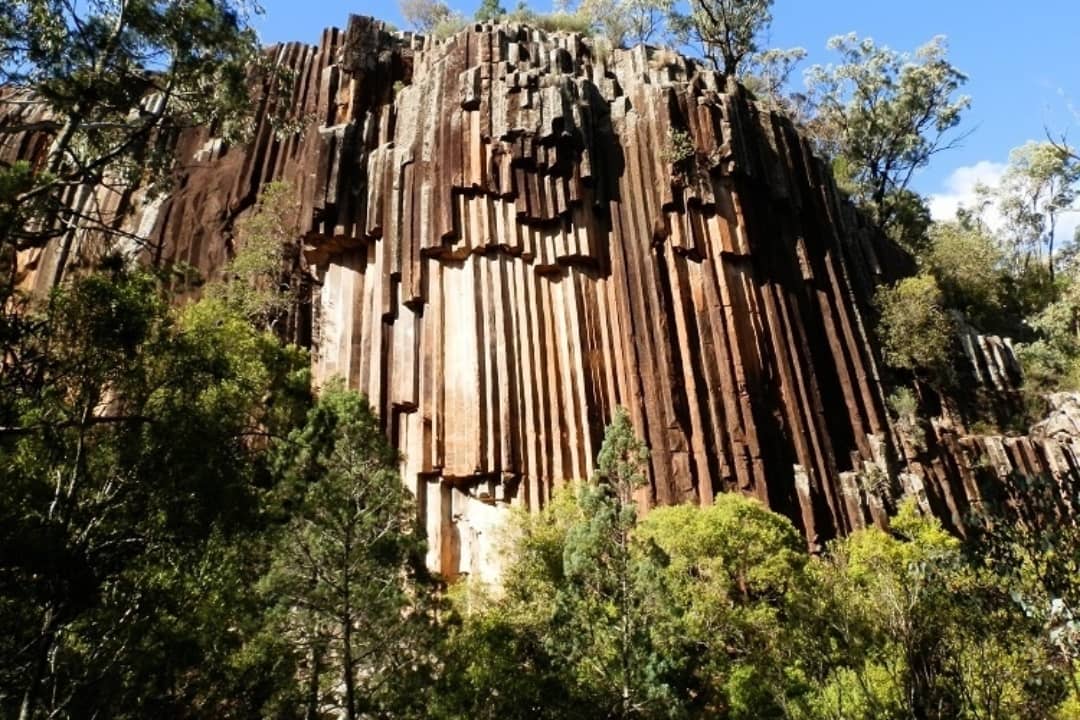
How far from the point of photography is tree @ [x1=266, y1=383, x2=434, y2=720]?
11930 millimetres

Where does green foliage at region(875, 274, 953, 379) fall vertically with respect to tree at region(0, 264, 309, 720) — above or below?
above

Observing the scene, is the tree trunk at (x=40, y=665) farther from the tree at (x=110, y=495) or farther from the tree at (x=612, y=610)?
the tree at (x=612, y=610)

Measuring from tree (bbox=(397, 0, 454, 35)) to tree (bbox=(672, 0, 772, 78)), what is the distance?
12.7m

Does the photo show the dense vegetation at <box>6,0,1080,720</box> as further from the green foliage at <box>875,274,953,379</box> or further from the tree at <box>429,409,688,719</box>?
the green foliage at <box>875,274,953,379</box>

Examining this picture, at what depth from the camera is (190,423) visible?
894 centimetres

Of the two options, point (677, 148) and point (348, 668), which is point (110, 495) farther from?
point (677, 148)

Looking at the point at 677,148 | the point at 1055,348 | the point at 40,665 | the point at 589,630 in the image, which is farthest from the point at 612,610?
the point at 1055,348

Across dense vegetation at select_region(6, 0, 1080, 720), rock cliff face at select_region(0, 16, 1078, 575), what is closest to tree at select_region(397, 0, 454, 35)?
rock cliff face at select_region(0, 16, 1078, 575)

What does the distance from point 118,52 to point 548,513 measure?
10619 millimetres

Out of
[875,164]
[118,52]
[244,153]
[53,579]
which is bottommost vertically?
[53,579]

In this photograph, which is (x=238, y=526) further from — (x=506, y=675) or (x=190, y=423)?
(x=506, y=675)

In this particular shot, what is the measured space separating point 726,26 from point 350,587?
27.8 meters

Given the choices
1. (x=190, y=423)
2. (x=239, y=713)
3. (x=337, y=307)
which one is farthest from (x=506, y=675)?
(x=337, y=307)

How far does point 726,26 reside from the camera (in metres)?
32.0
